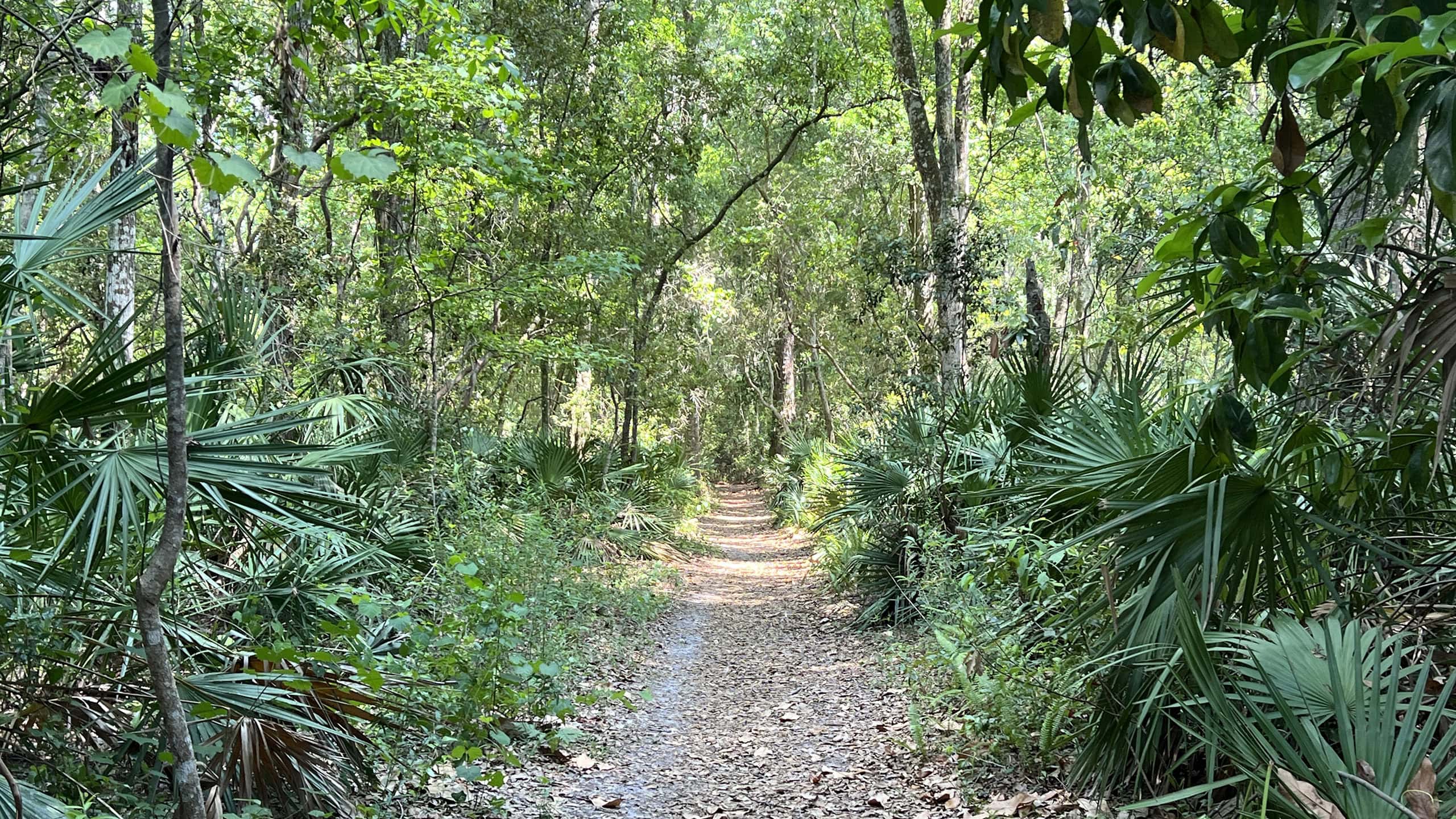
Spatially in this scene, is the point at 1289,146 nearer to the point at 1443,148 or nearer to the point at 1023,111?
the point at 1023,111

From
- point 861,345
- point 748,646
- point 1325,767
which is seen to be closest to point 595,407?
point 861,345

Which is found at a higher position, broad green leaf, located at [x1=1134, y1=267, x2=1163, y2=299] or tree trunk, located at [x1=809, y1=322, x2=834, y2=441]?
tree trunk, located at [x1=809, y1=322, x2=834, y2=441]

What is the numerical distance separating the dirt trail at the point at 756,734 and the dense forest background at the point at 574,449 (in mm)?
422

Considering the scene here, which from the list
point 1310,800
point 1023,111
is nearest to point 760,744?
point 1310,800

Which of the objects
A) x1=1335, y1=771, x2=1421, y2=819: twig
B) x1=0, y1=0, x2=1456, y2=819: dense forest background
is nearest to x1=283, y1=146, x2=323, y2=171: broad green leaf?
x1=0, y1=0, x2=1456, y2=819: dense forest background

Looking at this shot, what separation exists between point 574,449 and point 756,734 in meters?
7.86

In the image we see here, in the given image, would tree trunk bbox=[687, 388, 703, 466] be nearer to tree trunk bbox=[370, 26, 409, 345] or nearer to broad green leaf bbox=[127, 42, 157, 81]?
tree trunk bbox=[370, 26, 409, 345]

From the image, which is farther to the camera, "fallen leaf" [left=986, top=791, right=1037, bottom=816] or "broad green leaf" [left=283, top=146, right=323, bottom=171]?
"fallen leaf" [left=986, top=791, right=1037, bottom=816]

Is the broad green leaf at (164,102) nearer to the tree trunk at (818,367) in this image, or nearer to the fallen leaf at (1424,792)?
the fallen leaf at (1424,792)

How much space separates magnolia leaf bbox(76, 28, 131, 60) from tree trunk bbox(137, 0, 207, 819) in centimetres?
66

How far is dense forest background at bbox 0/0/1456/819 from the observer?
2.36 metres

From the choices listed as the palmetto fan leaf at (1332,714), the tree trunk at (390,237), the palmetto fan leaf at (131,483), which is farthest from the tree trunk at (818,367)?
the palmetto fan leaf at (131,483)

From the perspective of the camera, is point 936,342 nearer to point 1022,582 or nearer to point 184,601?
point 1022,582

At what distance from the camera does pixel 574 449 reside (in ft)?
43.4
